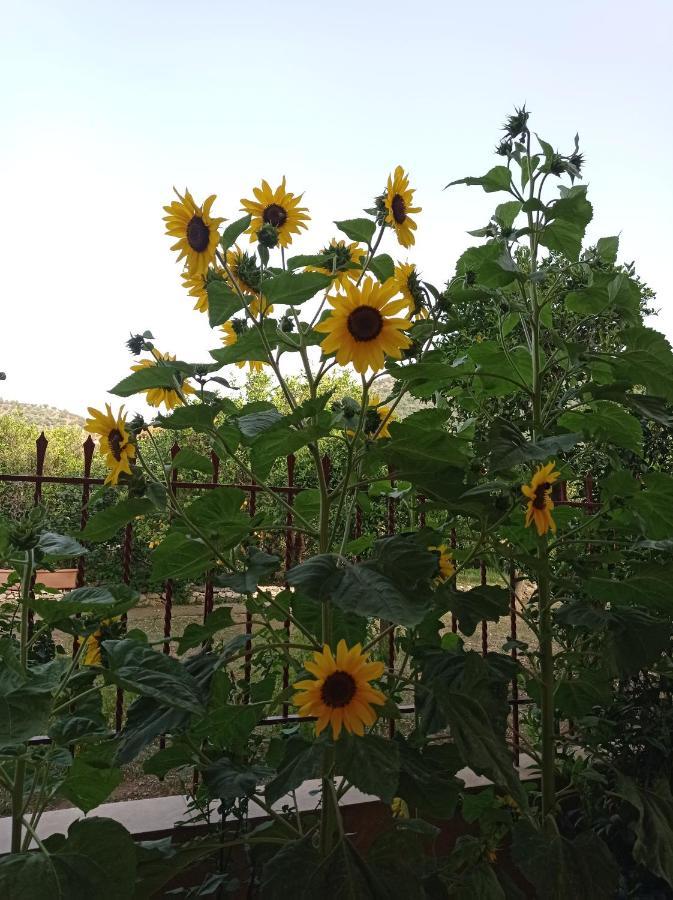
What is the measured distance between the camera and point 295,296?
→ 52.9 inches

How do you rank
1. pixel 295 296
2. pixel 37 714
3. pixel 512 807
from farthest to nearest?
pixel 512 807 < pixel 295 296 < pixel 37 714

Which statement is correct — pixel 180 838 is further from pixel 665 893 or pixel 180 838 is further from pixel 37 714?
pixel 665 893

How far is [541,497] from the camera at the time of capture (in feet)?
4.91

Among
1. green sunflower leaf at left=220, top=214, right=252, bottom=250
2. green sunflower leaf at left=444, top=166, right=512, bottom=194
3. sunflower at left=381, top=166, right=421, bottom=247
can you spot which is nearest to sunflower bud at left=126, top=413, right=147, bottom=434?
green sunflower leaf at left=220, top=214, right=252, bottom=250

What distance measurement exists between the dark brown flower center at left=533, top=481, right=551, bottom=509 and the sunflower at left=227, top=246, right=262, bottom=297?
769 mm

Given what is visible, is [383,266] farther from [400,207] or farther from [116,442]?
[116,442]

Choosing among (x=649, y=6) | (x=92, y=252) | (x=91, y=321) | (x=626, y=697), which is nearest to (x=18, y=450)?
(x=91, y=321)

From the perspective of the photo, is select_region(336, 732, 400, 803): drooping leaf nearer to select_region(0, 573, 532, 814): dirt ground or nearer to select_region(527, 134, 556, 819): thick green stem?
select_region(0, 573, 532, 814): dirt ground

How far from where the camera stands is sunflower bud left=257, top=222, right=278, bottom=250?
5.01 ft

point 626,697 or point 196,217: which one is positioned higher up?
point 196,217

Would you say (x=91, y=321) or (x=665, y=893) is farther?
(x=91, y=321)

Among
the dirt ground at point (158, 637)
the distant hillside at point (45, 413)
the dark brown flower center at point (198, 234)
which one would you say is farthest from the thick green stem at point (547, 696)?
the distant hillside at point (45, 413)

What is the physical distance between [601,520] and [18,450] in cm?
1556

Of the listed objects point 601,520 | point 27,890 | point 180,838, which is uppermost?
point 601,520
